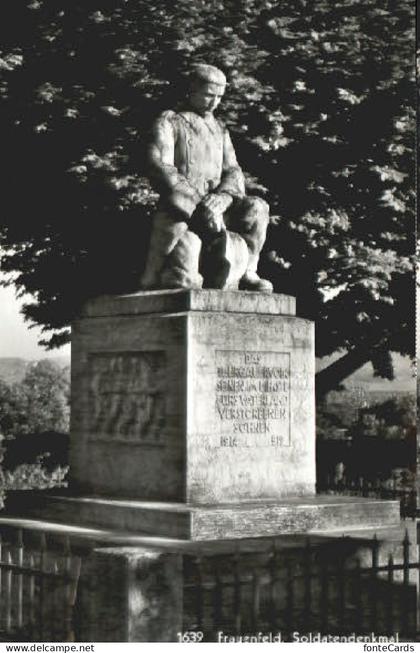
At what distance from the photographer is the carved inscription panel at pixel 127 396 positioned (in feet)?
36.5

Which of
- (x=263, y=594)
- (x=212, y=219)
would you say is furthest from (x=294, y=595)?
(x=212, y=219)

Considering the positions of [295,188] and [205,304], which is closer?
[205,304]

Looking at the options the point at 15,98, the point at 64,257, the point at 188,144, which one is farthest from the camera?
the point at 64,257

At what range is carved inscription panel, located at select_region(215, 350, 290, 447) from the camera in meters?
11.0

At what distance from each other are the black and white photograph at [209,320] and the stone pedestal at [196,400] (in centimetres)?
2

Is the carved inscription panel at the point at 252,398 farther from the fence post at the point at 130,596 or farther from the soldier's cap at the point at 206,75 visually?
the soldier's cap at the point at 206,75

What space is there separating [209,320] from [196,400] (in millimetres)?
642

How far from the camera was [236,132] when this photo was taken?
20.0m

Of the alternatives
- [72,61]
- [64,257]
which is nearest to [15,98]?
[72,61]

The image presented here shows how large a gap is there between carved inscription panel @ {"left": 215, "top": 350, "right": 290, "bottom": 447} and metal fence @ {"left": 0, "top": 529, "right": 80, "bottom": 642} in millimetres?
1613

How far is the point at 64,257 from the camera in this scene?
20797 millimetres

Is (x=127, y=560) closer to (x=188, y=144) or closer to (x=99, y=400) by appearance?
(x=99, y=400)

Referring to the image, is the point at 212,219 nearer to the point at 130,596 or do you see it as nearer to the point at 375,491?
the point at 130,596
